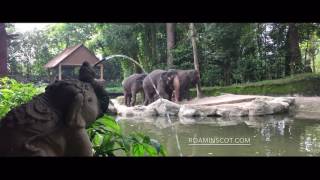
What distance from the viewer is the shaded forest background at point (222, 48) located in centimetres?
543

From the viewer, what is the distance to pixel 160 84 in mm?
6812

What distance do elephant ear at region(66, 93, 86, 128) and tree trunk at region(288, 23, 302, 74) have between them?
15.4 feet

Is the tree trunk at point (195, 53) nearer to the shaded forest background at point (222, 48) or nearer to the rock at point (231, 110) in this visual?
the shaded forest background at point (222, 48)

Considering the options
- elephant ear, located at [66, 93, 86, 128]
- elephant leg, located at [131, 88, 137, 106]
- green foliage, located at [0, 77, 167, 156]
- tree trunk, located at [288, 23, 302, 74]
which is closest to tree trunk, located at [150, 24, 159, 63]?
elephant leg, located at [131, 88, 137, 106]

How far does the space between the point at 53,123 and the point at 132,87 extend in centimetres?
453

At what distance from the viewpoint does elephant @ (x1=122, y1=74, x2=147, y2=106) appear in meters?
5.84

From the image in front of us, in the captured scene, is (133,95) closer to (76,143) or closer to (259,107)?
(259,107)

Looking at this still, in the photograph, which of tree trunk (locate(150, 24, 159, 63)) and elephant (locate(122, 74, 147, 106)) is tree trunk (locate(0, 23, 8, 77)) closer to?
elephant (locate(122, 74, 147, 106))

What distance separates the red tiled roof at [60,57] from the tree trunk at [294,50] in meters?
3.21

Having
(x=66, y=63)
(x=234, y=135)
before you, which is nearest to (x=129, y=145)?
(x=66, y=63)

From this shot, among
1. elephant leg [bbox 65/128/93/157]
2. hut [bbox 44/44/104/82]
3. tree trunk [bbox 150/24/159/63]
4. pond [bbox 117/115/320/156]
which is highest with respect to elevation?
tree trunk [bbox 150/24/159/63]
